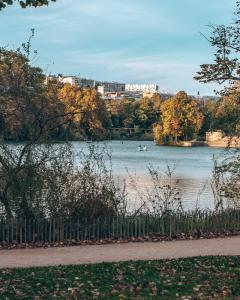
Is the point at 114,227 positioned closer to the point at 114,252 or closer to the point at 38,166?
the point at 114,252

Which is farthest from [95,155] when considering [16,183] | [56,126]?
[16,183]

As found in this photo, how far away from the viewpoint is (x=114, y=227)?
18.1 meters

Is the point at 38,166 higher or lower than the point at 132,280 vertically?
higher

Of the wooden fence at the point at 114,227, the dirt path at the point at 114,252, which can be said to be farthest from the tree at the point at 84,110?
the dirt path at the point at 114,252

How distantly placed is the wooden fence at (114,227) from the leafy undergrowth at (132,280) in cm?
467

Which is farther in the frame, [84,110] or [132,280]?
[84,110]

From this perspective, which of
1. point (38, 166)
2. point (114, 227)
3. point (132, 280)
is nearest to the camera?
point (132, 280)

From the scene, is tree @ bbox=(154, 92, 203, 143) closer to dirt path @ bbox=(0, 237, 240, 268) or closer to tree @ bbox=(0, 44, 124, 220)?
tree @ bbox=(0, 44, 124, 220)

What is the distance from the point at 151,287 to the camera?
1020 cm

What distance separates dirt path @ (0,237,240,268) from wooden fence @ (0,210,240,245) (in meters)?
1.14

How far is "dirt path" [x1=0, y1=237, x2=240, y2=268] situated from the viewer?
14.4m

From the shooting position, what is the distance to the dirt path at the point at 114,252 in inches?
566

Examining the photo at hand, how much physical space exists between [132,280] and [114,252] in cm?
458

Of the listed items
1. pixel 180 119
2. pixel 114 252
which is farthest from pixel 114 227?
pixel 180 119
